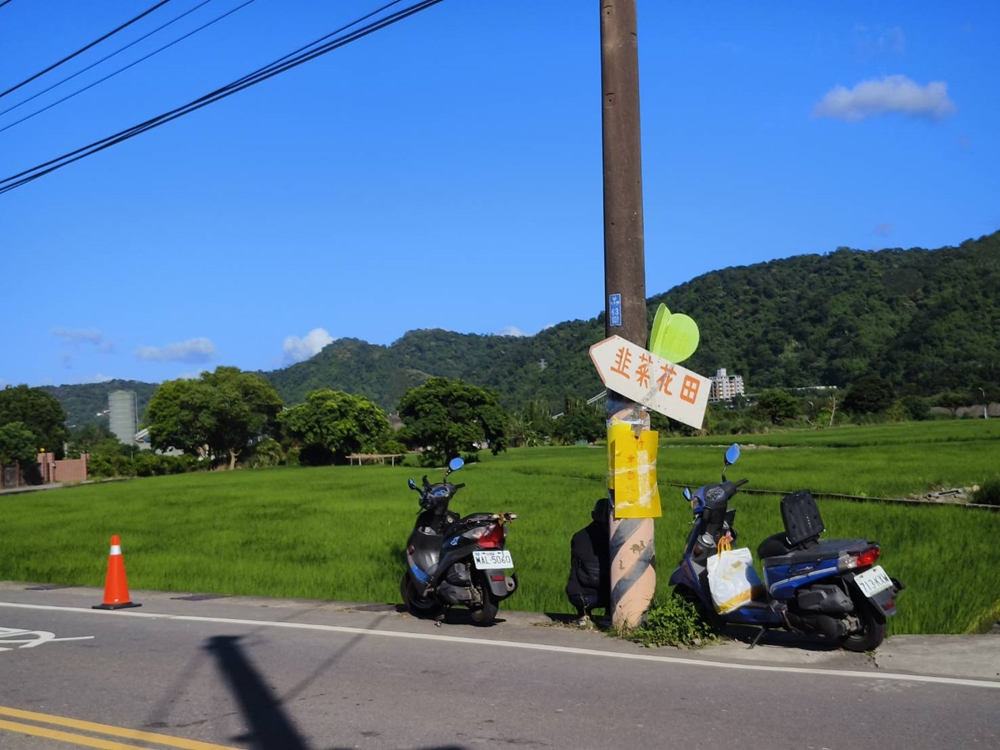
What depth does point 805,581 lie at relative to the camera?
7594 millimetres

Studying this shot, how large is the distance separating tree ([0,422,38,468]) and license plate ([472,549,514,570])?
241 feet

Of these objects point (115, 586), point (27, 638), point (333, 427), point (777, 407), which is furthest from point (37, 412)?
point (27, 638)

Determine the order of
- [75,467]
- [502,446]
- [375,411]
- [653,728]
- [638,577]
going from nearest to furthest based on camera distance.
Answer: [653,728] < [638,577] < [502,446] < [75,467] < [375,411]

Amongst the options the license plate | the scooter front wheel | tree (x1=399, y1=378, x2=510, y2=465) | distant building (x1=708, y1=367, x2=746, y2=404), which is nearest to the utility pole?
the license plate

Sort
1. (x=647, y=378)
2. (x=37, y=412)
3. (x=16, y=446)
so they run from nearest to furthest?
(x=647, y=378), (x=16, y=446), (x=37, y=412)

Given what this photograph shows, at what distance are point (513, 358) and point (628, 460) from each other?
175870mm

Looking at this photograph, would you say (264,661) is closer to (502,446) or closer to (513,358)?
(502,446)

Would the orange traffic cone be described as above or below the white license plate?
below

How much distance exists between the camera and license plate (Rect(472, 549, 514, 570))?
941 centimetres

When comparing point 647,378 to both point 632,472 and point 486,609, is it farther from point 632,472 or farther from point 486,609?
point 486,609

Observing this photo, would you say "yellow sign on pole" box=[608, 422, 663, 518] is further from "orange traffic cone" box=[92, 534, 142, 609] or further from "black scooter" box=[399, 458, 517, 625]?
"orange traffic cone" box=[92, 534, 142, 609]

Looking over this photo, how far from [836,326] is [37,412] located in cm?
9139

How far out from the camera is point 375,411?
87.3m

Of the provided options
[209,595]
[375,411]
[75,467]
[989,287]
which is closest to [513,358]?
[989,287]
